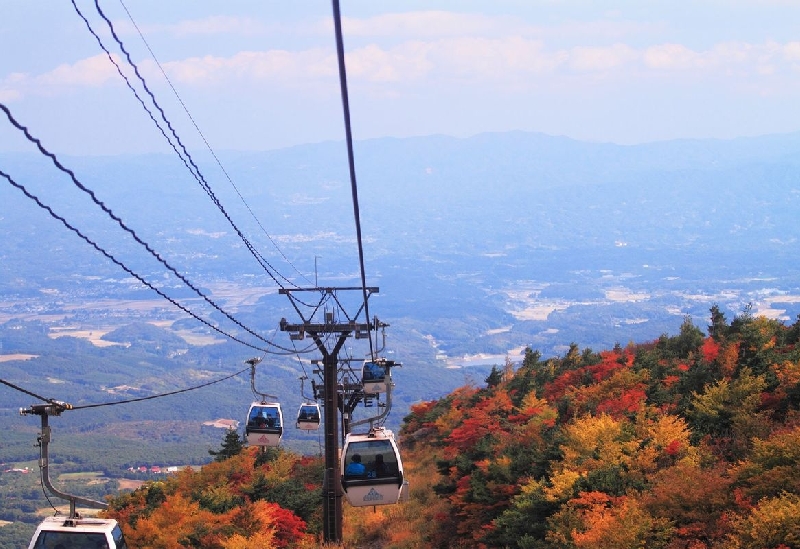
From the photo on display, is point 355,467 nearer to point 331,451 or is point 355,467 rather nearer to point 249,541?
point 331,451

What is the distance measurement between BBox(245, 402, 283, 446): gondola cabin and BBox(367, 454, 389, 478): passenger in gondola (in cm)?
1161

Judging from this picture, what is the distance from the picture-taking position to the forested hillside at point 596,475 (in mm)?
19859

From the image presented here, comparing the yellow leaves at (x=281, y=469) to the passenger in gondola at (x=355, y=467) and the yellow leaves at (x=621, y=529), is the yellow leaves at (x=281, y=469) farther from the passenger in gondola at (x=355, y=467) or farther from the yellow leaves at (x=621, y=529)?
the yellow leaves at (x=621, y=529)

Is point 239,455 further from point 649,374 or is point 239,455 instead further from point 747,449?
point 747,449

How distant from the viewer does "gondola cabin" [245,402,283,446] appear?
3338cm

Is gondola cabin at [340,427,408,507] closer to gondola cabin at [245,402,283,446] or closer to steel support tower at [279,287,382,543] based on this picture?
steel support tower at [279,287,382,543]

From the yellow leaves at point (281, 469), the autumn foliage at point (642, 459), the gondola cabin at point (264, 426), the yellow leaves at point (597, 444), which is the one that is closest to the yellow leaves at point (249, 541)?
the gondola cabin at point (264, 426)

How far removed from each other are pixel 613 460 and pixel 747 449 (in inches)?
128

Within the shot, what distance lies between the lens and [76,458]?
133875mm

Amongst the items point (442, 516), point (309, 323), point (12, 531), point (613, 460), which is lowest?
point (12, 531)

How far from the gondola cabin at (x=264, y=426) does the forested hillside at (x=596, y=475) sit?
1.94 meters

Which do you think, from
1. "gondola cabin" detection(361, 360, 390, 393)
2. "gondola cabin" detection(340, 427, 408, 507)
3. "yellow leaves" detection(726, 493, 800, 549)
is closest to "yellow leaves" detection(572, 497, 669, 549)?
"yellow leaves" detection(726, 493, 800, 549)

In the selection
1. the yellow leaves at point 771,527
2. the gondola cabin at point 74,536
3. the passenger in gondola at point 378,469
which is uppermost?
the gondola cabin at point 74,536

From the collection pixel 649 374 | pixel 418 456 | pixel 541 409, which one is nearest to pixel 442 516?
pixel 541 409
